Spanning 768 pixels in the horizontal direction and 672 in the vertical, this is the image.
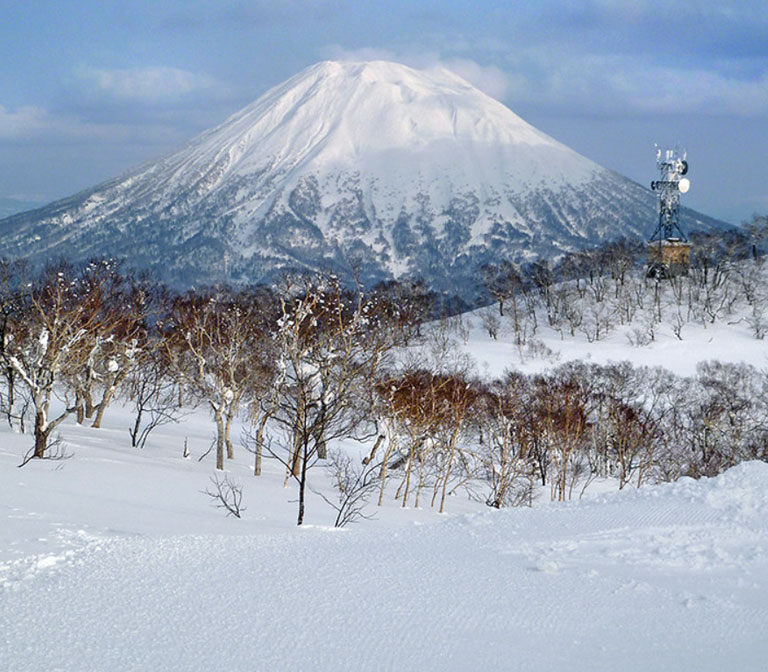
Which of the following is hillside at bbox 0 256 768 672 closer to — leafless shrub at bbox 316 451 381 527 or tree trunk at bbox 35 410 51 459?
leafless shrub at bbox 316 451 381 527

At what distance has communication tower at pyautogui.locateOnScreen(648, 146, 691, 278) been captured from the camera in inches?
3162

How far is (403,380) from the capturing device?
31094 mm

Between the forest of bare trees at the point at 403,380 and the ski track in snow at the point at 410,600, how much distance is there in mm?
5177

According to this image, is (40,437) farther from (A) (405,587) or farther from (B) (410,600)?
(B) (410,600)

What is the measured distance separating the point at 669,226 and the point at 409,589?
3262 inches

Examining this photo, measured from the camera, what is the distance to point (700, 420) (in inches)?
1812

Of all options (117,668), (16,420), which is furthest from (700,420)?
(117,668)

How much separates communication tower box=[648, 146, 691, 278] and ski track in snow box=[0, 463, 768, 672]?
74285 millimetres

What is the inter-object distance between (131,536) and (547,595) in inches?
263

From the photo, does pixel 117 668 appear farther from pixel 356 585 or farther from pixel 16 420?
pixel 16 420

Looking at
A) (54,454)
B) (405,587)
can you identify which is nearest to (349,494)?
(405,587)

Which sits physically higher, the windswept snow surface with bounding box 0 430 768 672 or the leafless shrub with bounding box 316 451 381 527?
the windswept snow surface with bounding box 0 430 768 672

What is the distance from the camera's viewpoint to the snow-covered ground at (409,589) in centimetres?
655

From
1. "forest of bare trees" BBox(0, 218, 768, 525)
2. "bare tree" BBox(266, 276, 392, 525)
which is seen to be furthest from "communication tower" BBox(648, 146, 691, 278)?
"bare tree" BBox(266, 276, 392, 525)
